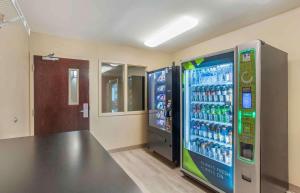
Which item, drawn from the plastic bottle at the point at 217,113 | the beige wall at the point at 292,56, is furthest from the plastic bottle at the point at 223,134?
the beige wall at the point at 292,56

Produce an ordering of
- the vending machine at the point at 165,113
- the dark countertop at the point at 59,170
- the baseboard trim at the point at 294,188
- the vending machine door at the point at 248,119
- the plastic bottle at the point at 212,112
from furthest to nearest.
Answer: the vending machine at the point at 165,113 → the plastic bottle at the point at 212,112 → the baseboard trim at the point at 294,188 → the vending machine door at the point at 248,119 → the dark countertop at the point at 59,170

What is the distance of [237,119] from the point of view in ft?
6.22

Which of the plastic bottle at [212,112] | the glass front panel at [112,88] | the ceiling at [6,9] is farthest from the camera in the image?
the glass front panel at [112,88]

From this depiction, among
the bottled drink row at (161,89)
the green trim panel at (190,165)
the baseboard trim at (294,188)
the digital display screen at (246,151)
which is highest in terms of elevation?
the bottled drink row at (161,89)

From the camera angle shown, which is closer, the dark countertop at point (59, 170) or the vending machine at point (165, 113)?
the dark countertop at point (59, 170)

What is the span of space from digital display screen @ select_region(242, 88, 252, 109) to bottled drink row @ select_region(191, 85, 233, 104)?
0.25 metres

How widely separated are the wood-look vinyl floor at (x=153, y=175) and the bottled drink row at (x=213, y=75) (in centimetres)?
149

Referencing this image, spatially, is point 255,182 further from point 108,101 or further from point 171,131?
point 108,101

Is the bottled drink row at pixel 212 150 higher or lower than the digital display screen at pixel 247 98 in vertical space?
lower

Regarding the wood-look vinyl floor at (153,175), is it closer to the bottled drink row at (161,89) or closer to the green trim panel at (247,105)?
the green trim panel at (247,105)

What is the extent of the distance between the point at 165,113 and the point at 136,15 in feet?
5.65

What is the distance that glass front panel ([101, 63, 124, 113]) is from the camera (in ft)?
13.1

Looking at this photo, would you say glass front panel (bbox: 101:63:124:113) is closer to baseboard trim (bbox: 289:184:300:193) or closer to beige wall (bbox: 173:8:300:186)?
beige wall (bbox: 173:8:300:186)

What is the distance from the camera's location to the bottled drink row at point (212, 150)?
7.02 ft
